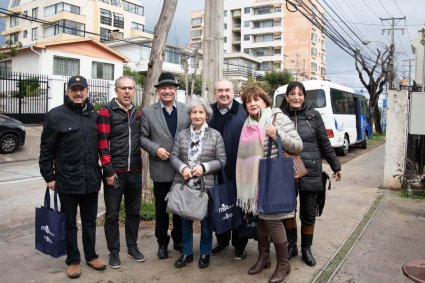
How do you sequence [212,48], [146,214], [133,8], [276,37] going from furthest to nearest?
[276,37]
[133,8]
[212,48]
[146,214]

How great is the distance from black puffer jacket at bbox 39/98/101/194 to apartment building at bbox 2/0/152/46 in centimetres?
4678

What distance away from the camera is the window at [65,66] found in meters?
26.3

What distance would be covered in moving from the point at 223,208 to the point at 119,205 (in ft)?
3.53

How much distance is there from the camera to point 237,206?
4.12 meters

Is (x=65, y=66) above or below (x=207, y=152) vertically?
above

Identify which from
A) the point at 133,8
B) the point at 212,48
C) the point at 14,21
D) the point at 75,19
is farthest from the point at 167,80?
the point at 14,21

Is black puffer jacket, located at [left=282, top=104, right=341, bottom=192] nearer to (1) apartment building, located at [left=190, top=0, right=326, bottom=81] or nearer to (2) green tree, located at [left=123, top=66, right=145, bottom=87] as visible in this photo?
(2) green tree, located at [left=123, top=66, right=145, bottom=87]

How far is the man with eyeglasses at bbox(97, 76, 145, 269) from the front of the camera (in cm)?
397

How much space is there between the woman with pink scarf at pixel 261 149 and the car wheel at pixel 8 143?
36.1 ft

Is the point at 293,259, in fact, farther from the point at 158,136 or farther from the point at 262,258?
the point at 158,136

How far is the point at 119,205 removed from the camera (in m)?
4.21

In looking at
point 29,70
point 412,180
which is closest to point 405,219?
point 412,180

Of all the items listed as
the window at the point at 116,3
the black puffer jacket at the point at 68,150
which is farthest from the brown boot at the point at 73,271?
the window at the point at 116,3

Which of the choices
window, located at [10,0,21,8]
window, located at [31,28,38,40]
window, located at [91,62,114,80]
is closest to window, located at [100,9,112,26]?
window, located at [31,28,38,40]
